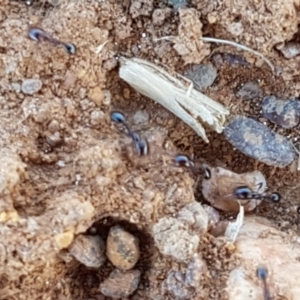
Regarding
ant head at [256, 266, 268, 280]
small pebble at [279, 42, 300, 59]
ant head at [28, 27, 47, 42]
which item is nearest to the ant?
ant head at [256, 266, 268, 280]

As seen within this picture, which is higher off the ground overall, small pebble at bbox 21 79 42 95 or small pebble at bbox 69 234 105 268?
small pebble at bbox 21 79 42 95

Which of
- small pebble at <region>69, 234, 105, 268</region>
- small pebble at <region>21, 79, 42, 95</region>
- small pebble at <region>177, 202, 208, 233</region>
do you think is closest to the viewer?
small pebble at <region>69, 234, 105, 268</region>

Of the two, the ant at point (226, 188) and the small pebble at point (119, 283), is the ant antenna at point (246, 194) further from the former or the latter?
the small pebble at point (119, 283)

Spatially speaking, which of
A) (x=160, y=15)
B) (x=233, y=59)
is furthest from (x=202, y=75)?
(x=160, y=15)

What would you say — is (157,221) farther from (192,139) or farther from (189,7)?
(189,7)

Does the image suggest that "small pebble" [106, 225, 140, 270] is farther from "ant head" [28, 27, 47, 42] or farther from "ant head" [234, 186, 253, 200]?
"ant head" [28, 27, 47, 42]

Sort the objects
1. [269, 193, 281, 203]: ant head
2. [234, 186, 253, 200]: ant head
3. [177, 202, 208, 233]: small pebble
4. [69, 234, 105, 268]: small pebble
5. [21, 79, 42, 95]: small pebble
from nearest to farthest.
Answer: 1. [69, 234, 105, 268]: small pebble
2. [177, 202, 208, 233]: small pebble
3. [21, 79, 42, 95]: small pebble
4. [234, 186, 253, 200]: ant head
5. [269, 193, 281, 203]: ant head

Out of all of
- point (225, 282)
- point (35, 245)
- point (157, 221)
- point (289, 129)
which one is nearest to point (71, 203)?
point (35, 245)
